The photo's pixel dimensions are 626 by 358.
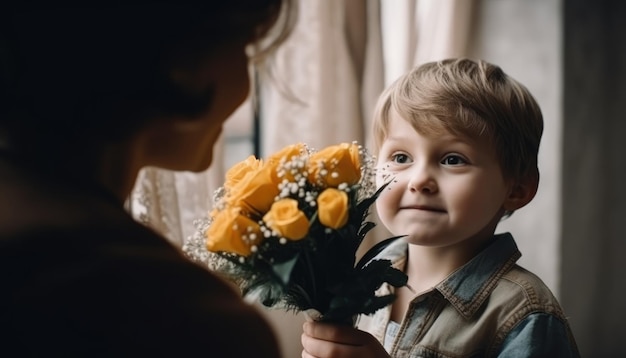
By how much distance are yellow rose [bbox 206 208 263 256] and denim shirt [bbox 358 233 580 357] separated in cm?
44

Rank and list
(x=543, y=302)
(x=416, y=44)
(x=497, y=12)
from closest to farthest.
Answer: (x=543, y=302)
(x=416, y=44)
(x=497, y=12)

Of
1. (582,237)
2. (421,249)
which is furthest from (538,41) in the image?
(421,249)

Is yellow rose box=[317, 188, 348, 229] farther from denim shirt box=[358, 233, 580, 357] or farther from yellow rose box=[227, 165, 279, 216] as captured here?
denim shirt box=[358, 233, 580, 357]

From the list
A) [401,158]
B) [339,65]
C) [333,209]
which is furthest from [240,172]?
[339,65]

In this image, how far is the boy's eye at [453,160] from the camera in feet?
3.88

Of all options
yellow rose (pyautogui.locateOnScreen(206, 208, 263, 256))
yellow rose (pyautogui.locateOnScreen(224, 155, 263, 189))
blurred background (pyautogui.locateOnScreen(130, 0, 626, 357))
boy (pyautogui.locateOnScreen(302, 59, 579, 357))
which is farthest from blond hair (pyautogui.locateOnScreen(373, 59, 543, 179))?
blurred background (pyautogui.locateOnScreen(130, 0, 626, 357))

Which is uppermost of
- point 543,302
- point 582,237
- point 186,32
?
point 186,32

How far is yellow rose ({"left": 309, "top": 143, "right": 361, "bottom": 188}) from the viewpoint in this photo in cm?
96

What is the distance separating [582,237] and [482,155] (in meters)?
1.31

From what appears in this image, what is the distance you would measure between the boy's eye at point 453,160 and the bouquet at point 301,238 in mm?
234

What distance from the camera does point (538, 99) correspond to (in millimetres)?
2234

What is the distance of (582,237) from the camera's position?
2.32 m

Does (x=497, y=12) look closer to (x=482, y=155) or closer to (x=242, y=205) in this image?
(x=482, y=155)

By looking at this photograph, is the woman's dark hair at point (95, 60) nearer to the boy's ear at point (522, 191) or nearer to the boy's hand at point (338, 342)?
the boy's hand at point (338, 342)
